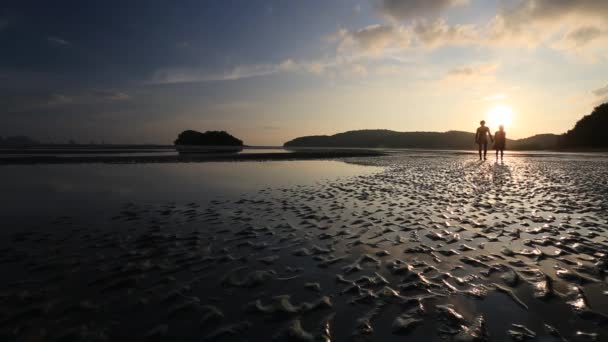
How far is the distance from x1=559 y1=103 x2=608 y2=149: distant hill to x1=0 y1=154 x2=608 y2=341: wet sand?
91.1m

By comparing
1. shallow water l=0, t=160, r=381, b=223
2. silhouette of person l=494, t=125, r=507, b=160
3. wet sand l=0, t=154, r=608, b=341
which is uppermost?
silhouette of person l=494, t=125, r=507, b=160

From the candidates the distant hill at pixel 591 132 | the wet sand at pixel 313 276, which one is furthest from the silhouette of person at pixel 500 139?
the distant hill at pixel 591 132

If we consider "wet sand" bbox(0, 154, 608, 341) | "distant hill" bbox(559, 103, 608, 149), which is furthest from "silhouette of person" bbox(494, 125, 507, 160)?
"distant hill" bbox(559, 103, 608, 149)

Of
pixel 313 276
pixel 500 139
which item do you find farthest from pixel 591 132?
pixel 313 276

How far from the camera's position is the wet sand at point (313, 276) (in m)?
4.24

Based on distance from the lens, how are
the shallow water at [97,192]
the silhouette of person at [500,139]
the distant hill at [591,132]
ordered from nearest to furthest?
the shallow water at [97,192] < the silhouette of person at [500,139] < the distant hill at [591,132]

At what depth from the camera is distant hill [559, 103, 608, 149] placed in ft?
244

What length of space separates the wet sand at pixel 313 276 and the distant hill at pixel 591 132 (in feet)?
299

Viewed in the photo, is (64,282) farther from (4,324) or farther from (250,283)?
(250,283)

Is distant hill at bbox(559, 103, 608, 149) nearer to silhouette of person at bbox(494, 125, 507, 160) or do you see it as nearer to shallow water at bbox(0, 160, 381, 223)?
silhouette of person at bbox(494, 125, 507, 160)

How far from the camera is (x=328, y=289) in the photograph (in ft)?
18.0

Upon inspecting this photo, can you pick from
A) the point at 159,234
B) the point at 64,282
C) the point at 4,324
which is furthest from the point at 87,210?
the point at 4,324

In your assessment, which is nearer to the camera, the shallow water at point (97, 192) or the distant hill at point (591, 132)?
the shallow water at point (97, 192)

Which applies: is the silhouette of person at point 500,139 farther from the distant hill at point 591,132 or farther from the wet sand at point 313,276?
the distant hill at point 591,132
